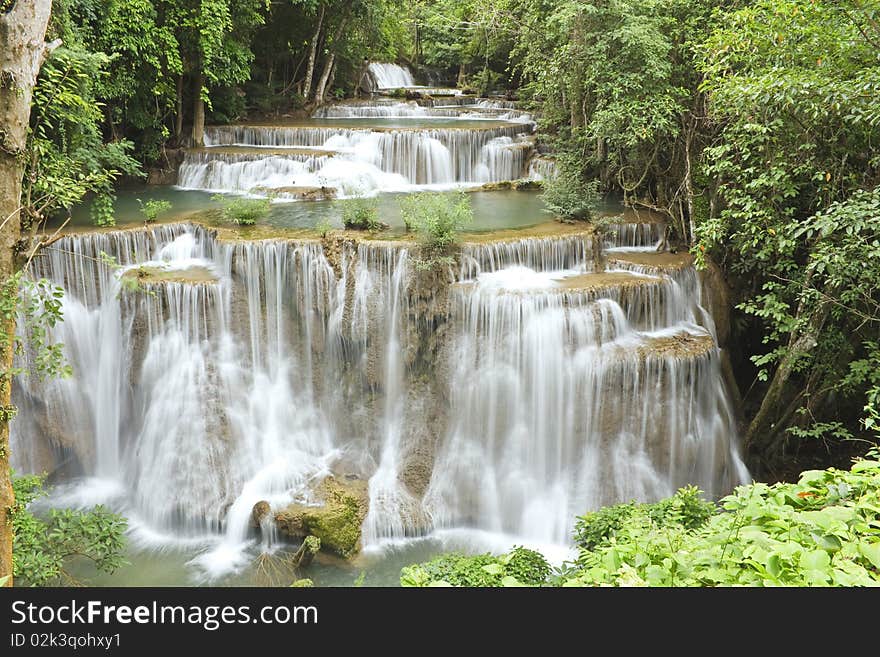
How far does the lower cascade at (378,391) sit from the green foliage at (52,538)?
8.13 ft

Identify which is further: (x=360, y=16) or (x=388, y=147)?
(x=360, y=16)

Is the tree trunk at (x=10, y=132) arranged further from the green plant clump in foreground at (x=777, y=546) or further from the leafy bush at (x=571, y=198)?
the leafy bush at (x=571, y=198)

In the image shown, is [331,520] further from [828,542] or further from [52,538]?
[828,542]

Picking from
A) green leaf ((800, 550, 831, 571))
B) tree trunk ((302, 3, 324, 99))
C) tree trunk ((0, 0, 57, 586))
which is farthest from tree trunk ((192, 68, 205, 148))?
green leaf ((800, 550, 831, 571))

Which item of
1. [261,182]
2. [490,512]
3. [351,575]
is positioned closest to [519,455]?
[490,512]

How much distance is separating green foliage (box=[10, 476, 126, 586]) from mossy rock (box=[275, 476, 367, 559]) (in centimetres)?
225

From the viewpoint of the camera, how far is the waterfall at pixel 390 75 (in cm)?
2861

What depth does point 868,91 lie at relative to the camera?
660 cm

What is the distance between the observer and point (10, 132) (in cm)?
484

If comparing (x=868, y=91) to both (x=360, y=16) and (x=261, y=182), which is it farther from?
(x=360, y=16)

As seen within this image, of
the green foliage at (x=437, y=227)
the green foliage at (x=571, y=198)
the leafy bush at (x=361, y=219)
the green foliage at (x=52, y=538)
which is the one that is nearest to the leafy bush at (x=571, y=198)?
the green foliage at (x=571, y=198)

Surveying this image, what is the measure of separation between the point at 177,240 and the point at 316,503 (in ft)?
16.6

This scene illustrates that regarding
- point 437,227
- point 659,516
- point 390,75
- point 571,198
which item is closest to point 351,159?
point 571,198

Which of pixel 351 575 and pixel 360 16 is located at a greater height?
pixel 360 16
